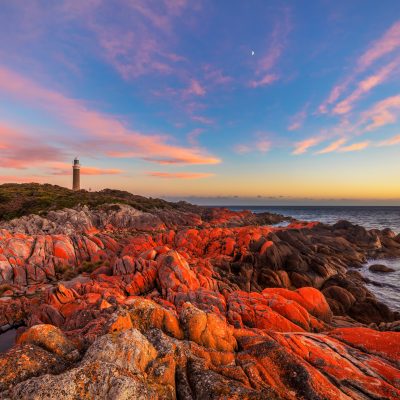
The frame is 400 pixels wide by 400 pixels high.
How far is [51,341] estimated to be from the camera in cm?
870

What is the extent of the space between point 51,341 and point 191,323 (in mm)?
5815

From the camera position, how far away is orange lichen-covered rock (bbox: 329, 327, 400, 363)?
14.8 meters

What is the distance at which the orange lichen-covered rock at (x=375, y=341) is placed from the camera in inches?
585

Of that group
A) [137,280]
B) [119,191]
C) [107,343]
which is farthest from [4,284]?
[119,191]

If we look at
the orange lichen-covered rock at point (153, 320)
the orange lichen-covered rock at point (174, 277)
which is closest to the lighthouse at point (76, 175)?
the orange lichen-covered rock at point (174, 277)

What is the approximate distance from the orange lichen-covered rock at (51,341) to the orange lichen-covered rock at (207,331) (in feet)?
16.5

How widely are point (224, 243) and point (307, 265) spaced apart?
13548 millimetres

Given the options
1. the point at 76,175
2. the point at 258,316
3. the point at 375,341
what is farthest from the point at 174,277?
the point at 76,175

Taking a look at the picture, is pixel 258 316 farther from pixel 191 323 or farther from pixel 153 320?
pixel 153 320

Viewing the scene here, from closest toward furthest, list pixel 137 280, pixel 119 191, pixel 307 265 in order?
pixel 137 280
pixel 307 265
pixel 119 191

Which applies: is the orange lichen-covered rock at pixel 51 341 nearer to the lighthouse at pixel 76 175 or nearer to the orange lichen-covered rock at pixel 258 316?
the orange lichen-covered rock at pixel 258 316

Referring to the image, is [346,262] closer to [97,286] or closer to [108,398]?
[97,286]

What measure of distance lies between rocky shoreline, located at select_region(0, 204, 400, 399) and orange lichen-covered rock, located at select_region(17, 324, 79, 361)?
0.13 ft

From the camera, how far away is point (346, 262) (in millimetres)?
51281
